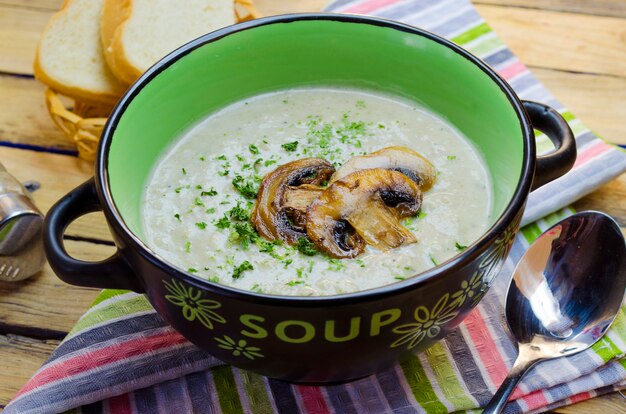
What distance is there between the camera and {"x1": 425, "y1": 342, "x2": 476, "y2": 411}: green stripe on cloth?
162 cm

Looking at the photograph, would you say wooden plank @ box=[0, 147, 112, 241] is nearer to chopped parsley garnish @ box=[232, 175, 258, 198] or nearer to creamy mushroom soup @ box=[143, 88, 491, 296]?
creamy mushroom soup @ box=[143, 88, 491, 296]

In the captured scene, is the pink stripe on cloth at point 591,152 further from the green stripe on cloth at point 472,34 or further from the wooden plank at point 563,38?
the green stripe on cloth at point 472,34

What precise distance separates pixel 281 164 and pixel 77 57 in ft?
3.59

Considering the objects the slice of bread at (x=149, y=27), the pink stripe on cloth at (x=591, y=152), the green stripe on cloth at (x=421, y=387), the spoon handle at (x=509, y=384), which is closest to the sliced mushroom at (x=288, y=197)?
the green stripe on cloth at (x=421, y=387)

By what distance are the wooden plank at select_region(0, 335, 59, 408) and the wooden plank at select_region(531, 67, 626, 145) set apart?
1.65 m

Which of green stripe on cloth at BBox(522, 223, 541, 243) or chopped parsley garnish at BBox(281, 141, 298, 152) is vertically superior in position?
chopped parsley garnish at BBox(281, 141, 298, 152)

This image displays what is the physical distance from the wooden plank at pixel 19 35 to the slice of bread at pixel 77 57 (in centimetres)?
16

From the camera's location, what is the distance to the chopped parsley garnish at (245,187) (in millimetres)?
1730

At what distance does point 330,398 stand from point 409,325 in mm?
362

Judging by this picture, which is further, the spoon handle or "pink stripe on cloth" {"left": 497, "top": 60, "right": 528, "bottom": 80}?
"pink stripe on cloth" {"left": 497, "top": 60, "right": 528, "bottom": 80}

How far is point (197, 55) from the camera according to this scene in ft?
6.13

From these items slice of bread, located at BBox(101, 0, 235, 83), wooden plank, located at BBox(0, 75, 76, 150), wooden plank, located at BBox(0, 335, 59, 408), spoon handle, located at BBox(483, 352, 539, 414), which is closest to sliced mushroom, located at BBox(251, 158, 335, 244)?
spoon handle, located at BBox(483, 352, 539, 414)

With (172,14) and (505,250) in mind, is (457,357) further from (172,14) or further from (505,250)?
(172,14)

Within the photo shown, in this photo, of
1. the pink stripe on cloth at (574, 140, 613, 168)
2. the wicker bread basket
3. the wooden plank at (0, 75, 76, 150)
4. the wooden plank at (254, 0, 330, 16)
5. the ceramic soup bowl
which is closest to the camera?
the ceramic soup bowl
